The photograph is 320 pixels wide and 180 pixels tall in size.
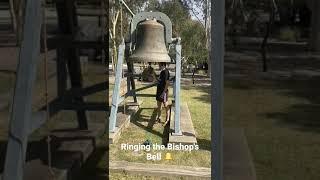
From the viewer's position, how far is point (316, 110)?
1.78 metres

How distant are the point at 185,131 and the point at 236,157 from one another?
1191 millimetres

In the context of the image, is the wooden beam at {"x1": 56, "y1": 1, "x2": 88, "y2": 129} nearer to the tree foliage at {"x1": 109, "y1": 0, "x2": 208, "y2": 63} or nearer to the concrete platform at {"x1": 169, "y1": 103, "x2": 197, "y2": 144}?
the tree foliage at {"x1": 109, "y1": 0, "x2": 208, "y2": 63}

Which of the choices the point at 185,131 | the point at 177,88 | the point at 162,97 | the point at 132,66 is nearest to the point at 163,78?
the point at 177,88

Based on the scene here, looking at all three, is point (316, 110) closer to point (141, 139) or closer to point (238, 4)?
point (238, 4)

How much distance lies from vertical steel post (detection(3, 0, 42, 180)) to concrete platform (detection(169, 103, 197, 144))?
1.20m

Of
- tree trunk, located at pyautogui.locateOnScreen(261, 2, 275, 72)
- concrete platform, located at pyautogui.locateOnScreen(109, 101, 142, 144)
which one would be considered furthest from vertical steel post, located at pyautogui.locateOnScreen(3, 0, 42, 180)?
concrete platform, located at pyautogui.locateOnScreen(109, 101, 142, 144)

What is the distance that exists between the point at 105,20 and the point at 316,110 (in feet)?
3.08

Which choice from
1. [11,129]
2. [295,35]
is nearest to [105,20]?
[11,129]

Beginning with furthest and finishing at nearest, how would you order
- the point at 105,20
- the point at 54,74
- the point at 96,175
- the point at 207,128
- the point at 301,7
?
1. the point at 207,128
2. the point at 96,175
3. the point at 105,20
4. the point at 54,74
5. the point at 301,7

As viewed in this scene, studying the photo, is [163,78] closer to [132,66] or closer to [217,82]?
[132,66]

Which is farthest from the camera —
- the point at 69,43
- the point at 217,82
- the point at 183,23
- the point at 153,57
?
the point at 153,57

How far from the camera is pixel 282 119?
1.83 meters

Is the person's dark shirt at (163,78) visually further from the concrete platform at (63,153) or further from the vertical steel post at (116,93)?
the concrete platform at (63,153)

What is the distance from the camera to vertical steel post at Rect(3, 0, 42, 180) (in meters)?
1.77
